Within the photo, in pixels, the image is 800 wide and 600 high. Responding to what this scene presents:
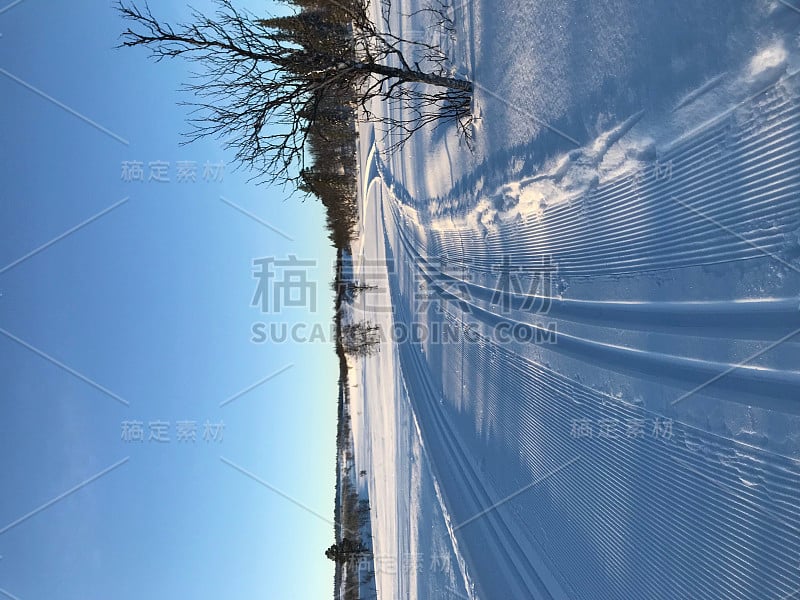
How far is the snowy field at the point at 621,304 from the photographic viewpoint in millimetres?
3332

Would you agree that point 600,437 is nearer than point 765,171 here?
No

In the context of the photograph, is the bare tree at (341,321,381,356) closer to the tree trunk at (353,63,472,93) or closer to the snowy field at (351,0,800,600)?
the snowy field at (351,0,800,600)

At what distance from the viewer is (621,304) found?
184 inches

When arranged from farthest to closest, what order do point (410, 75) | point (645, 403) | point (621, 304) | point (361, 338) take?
point (361, 338), point (410, 75), point (621, 304), point (645, 403)

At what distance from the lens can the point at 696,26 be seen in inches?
143

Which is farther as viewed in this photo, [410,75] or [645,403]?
[410,75]

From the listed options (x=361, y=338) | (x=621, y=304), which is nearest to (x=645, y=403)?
(x=621, y=304)

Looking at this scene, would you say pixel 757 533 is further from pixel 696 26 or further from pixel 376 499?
pixel 376 499

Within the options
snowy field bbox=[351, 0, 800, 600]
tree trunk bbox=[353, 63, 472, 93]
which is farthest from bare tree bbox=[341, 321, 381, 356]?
tree trunk bbox=[353, 63, 472, 93]

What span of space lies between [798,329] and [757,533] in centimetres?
139

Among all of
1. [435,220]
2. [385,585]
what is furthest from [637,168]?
[385,585]

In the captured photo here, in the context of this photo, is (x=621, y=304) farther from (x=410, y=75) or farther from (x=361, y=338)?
(x=361, y=338)

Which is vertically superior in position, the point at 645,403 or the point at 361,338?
the point at 645,403

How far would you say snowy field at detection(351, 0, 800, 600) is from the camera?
3332mm
